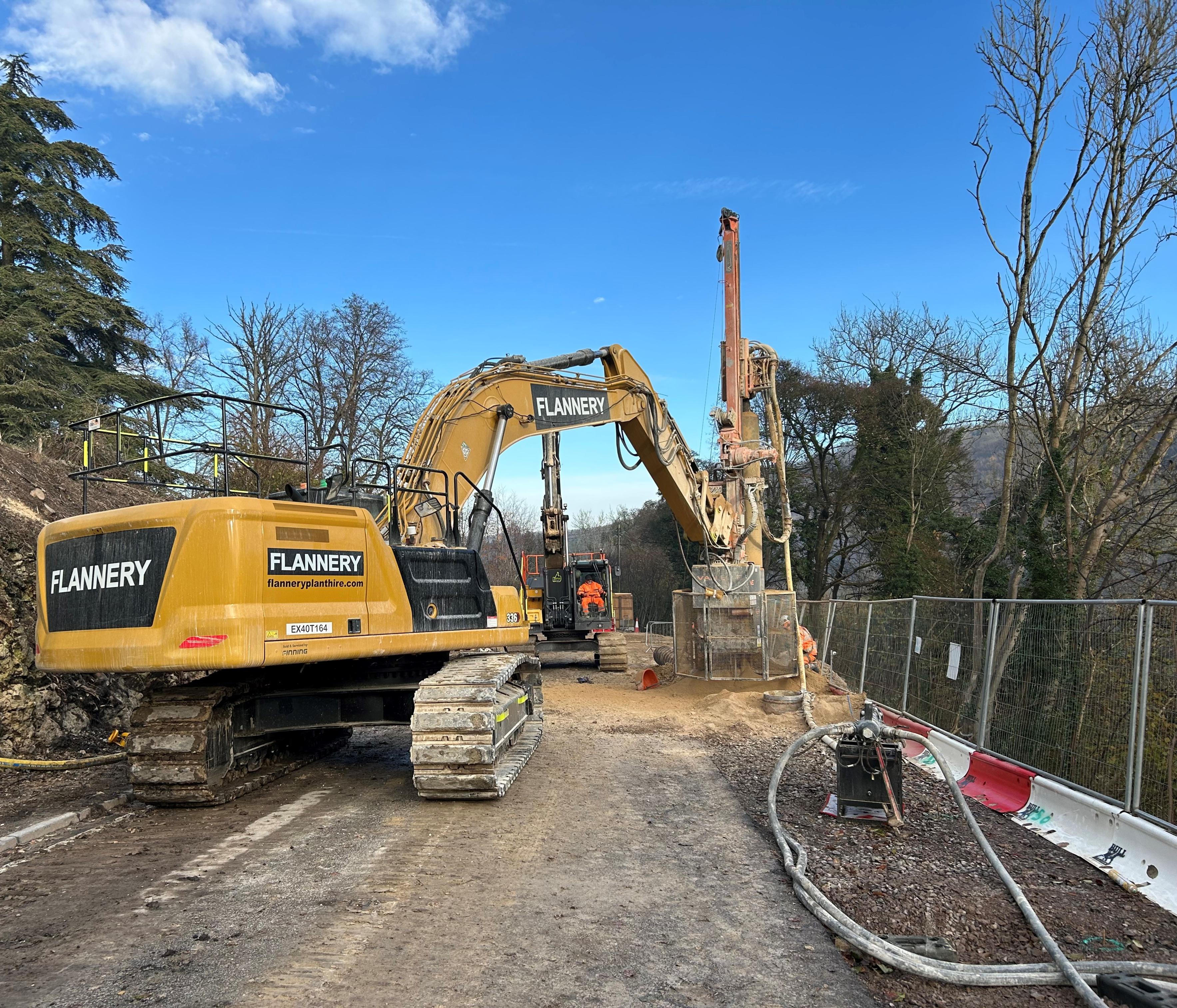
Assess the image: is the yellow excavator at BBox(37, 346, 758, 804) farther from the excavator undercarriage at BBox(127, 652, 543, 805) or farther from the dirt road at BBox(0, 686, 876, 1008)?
the dirt road at BBox(0, 686, 876, 1008)

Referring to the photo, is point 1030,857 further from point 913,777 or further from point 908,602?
point 908,602

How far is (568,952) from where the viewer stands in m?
4.10

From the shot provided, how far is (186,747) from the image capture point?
262 inches

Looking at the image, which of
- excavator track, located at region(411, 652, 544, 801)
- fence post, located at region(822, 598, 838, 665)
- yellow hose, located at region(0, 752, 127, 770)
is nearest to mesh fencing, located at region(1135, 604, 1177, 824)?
excavator track, located at region(411, 652, 544, 801)

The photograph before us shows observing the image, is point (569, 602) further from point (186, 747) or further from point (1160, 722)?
point (1160, 722)

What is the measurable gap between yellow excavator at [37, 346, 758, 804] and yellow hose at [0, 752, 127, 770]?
1.37 metres

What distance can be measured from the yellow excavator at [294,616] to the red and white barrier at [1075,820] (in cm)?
398

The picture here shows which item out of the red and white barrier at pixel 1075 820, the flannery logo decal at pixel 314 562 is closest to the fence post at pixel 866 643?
the red and white barrier at pixel 1075 820

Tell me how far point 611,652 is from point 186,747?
1233cm

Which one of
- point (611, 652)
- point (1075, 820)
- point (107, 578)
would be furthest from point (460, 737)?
point (611, 652)

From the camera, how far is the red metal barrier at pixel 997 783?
6707mm

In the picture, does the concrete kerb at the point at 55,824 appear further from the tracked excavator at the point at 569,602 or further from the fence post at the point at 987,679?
the tracked excavator at the point at 569,602

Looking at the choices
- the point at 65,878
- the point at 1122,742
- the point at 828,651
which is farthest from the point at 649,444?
the point at 65,878

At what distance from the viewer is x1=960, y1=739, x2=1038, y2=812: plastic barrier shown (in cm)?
671
